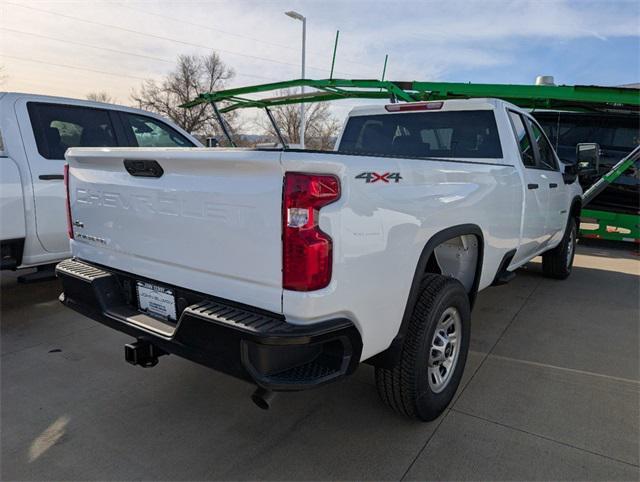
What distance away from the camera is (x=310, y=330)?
6.07 feet

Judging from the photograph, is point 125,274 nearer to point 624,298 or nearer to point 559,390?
point 559,390

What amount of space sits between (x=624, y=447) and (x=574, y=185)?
4.22 metres

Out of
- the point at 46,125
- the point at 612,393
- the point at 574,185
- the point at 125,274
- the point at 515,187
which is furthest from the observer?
the point at 574,185

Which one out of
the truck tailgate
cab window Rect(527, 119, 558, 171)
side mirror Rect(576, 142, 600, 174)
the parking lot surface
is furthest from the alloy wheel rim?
side mirror Rect(576, 142, 600, 174)

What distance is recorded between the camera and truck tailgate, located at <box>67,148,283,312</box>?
192 centimetres

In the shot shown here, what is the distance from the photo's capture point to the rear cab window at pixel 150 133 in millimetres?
5129

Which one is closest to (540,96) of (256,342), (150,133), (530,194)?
(530,194)

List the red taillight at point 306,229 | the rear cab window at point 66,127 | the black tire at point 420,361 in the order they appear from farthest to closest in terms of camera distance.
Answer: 1. the rear cab window at point 66,127
2. the black tire at point 420,361
3. the red taillight at point 306,229

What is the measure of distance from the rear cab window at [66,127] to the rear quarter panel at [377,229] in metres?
3.46

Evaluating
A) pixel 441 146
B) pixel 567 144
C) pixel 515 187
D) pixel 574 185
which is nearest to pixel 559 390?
pixel 515 187

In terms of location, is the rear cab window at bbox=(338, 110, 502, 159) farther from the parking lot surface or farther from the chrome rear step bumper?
the chrome rear step bumper

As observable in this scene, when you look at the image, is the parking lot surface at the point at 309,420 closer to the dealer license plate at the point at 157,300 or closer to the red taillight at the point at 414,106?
the dealer license plate at the point at 157,300

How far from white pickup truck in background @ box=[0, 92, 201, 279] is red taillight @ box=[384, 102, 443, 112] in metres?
3.10

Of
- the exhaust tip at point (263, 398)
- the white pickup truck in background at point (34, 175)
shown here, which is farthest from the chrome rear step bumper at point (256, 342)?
the white pickup truck in background at point (34, 175)
